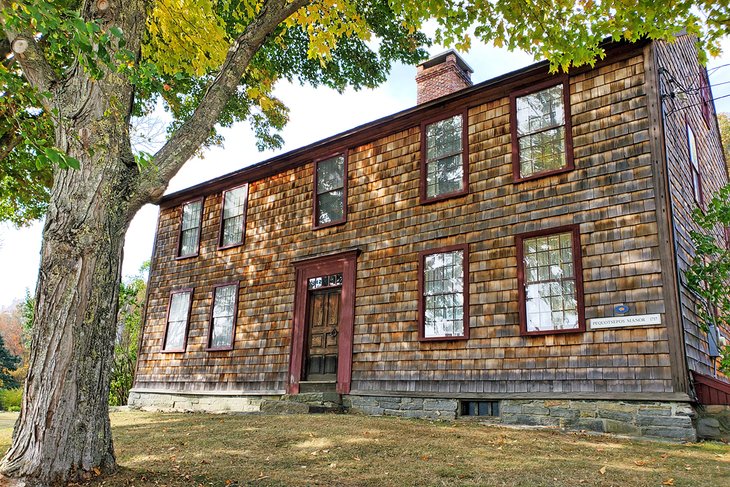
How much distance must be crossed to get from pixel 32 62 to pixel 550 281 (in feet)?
26.5

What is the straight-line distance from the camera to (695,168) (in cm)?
1115

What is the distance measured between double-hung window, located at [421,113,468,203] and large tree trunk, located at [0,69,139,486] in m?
6.79

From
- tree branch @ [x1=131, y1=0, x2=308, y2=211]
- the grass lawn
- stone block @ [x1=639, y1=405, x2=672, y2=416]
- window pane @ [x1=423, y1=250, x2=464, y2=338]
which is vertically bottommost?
the grass lawn

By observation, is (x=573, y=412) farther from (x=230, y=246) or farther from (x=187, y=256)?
(x=187, y=256)

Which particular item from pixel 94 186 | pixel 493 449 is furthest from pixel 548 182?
pixel 94 186

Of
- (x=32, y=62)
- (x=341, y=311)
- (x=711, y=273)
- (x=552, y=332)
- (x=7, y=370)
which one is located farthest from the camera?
(x=7, y=370)

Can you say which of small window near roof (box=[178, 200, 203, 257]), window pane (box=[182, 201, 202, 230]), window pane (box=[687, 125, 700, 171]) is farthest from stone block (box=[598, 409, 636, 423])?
window pane (box=[182, 201, 202, 230])

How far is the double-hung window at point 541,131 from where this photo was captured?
981 centimetres

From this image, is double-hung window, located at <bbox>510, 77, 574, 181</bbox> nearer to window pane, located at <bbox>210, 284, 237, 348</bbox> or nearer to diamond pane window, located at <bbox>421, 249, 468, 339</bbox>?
diamond pane window, located at <bbox>421, 249, 468, 339</bbox>

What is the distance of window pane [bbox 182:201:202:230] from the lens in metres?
16.7

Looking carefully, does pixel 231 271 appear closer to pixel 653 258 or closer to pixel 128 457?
pixel 128 457

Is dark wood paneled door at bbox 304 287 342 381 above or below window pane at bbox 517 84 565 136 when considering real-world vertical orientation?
below

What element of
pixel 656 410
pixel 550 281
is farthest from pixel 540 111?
pixel 656 410

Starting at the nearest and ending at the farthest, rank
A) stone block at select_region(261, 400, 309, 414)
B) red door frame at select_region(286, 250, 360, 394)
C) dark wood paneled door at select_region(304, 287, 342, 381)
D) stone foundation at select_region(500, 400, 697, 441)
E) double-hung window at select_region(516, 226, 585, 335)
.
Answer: stone foundation at select_region(500, 400, 697, 441)
double-hung window at select_region(516, 226, 585, 335)
stone block at select_region(261, 400, 309, 414)
red door frame at select_region(286, 250, 360, 394)
dark wood paneled door at select_region(304, 287, 342, 381)
